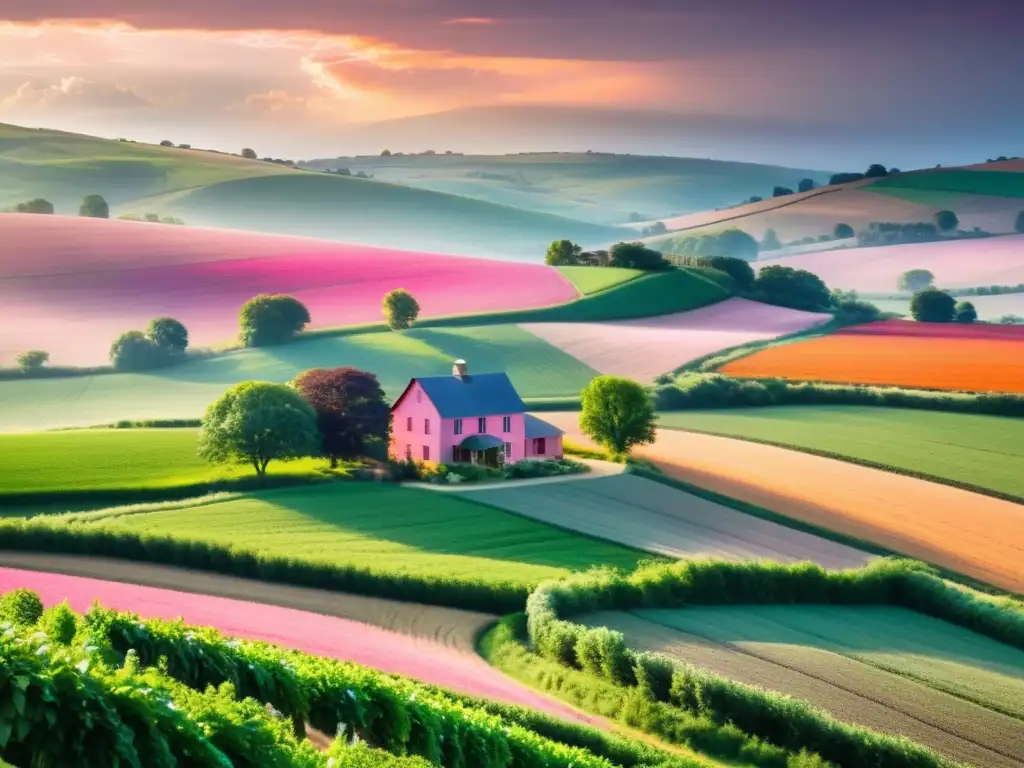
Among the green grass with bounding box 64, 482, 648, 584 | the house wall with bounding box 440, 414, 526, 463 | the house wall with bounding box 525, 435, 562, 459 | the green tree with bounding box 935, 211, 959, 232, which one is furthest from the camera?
the green tree with bounding box 935, 211, 959, 232

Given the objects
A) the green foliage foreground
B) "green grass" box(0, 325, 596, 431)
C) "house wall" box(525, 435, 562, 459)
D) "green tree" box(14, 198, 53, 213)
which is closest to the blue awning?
"house wall" box(525, 435, 562, 459)

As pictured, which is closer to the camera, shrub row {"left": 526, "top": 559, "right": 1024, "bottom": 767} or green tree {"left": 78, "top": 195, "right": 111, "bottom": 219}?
shrub row {"left": 526, "top": 559, "right": 1024, "bottom": 767}

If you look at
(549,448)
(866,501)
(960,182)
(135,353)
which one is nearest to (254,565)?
(549,448)

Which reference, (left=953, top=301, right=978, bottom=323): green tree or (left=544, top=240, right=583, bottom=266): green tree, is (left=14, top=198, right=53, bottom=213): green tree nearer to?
(left=544, top=240, right=583, bottom=266): green tree

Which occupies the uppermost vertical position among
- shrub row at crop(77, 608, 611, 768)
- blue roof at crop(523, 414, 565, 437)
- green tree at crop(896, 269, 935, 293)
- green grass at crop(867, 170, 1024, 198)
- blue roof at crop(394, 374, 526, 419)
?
green grass at crop(867, 170, 1024, 198)

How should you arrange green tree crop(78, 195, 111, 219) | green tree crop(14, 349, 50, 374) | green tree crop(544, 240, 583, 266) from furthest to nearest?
green tree crop(78, 195, 111, 219) < green tree crop(544, 240, 583, 266) < green tree crop(14, 349, 50, 374)

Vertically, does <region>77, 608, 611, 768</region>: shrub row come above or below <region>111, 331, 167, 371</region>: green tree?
below

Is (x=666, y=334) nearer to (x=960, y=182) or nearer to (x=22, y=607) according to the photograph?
(x=22, y=607)

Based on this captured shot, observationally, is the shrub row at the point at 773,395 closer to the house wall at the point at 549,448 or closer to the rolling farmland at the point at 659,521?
the house wall at the point at 549,448

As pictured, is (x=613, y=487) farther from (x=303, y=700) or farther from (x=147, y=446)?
(x=303, y=700)
